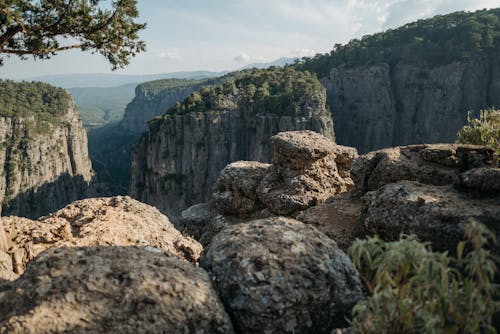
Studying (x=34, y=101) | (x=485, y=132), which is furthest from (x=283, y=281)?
(x=34, y=101)

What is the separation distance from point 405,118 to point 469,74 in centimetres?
2002

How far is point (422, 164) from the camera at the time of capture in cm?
1216

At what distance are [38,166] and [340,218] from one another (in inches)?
5277

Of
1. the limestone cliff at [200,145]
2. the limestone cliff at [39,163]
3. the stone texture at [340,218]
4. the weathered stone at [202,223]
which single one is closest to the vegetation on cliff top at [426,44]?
the limestone cliff at [200,145]

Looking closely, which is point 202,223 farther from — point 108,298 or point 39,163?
point 39,163

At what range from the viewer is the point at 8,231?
8664 millimetres

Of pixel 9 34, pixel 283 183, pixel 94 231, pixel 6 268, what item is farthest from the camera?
pixel 283 183

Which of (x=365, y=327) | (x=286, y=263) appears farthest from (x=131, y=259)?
(x=365, y=327)

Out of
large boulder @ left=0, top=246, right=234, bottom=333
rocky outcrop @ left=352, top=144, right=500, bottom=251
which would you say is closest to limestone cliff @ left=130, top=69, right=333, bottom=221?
rocky outcrop @ left=352, top=144, right=500, bottom=251

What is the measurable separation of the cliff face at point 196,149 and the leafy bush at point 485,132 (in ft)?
241

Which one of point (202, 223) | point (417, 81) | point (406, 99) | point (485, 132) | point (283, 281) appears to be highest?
point (417, 81)

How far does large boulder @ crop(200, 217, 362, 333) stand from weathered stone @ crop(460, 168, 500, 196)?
5167 millimetres

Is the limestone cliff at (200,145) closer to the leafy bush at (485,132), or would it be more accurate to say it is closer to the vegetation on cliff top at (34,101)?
the vegetation on cliff top at (34,101)

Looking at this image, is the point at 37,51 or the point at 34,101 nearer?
the point at 37,51
